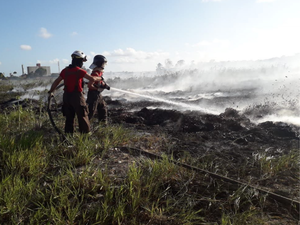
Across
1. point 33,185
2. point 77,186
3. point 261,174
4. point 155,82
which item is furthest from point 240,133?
point 155,82

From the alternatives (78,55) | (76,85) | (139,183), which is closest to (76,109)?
(76,85)

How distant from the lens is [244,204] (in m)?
2.52

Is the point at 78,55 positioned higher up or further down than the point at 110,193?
higher up

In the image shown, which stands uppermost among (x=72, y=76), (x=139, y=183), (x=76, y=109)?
(x=72, y=76)

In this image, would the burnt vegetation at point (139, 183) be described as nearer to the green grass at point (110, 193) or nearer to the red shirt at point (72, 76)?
the green grass at point (110, 193)

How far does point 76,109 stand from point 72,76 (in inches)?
24.0

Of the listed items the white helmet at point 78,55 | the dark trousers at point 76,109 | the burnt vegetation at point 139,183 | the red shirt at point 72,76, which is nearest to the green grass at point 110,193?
the burnt vegetation at point 139,183

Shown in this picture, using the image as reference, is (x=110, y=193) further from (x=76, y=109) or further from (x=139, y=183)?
(x=76, y=109)

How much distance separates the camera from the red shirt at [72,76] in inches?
154

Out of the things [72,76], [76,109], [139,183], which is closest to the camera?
[139,183]

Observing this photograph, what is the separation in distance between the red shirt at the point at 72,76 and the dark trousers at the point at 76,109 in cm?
13

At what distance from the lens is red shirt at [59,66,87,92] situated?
3.90 metres

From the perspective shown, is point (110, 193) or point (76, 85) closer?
point (110, 193)

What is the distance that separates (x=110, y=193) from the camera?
2.41 meters
